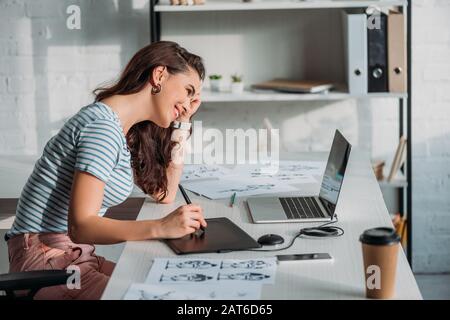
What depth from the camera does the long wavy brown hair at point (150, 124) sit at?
86.7 inches

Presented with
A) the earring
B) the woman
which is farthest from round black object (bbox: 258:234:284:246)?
the earring

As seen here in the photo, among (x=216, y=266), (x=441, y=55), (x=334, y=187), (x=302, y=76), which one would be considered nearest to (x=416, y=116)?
(x=441, y=55)

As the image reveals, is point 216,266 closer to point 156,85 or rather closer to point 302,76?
point 156,85

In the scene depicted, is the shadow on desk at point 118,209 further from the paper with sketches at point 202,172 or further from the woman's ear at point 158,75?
the woman's ear at point 158,75

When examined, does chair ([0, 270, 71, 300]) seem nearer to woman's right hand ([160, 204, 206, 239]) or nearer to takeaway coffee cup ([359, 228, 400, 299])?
woman's right hand ([160, 204, 206, 239])

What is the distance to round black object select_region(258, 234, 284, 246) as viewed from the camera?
1958 mm

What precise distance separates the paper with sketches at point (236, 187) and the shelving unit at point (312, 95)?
78 cm

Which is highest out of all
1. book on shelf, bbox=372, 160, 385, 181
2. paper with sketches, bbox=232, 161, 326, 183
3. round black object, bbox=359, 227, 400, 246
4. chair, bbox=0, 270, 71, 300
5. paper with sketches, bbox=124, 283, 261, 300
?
round black object, bbox=359, 227, 400, 246

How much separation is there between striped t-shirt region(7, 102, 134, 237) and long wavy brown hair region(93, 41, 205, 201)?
12cm

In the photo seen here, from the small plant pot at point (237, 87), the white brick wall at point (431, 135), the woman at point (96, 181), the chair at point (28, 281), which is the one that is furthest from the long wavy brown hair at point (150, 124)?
the white brick wall at point (431, 135)

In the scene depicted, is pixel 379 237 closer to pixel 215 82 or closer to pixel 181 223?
pixel 181 223

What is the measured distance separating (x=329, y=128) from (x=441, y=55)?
0.55 meters

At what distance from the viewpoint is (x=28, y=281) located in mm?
1824

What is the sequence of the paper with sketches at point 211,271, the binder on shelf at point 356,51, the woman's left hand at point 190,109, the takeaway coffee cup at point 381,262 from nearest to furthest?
the takeaway coffee cup at point 381,262 < the paper with sketches at point 211,271 < the woman's left hand at point 190,109 < the binder on shelf at point 356,51
